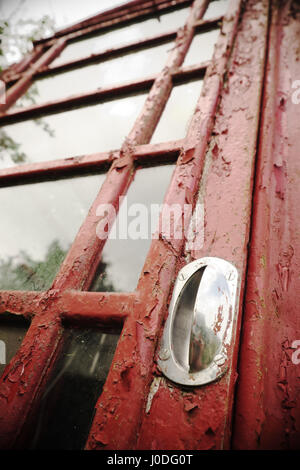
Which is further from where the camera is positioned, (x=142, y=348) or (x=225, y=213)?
(x=225, y=213)

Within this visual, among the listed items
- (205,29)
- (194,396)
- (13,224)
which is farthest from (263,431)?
(205,29)

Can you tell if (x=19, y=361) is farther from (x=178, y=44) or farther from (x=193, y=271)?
(x=178, y=44)

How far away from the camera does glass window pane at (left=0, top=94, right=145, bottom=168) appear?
1139mm

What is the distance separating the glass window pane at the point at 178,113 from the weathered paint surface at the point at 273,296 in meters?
0.31

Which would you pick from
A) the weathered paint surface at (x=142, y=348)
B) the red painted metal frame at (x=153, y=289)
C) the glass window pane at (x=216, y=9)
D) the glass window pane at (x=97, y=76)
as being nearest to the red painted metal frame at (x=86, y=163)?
the red painted metal frame at (x=153, y=289)

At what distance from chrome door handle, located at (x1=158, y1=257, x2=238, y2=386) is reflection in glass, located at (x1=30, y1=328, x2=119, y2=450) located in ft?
0.52

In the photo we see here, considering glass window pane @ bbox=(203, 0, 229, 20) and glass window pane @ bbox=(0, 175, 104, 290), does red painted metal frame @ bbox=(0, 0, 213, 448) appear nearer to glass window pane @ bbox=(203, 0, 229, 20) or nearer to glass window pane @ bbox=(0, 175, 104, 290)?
glass window pane @ bbox=(0, 175, 104, 290)

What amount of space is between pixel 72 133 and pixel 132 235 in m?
0.78

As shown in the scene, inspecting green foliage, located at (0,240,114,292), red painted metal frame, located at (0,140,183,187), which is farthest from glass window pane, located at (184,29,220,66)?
green foliage, located at (0,240,114,292)

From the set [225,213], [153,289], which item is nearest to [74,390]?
[153,289]

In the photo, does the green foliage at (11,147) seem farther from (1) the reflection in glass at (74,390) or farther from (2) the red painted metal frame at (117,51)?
(1) the reflection in glass at (74,390)

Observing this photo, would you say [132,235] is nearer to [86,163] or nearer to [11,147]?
[86,163]

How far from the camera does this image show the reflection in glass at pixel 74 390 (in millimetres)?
486

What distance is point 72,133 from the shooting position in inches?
49.1
